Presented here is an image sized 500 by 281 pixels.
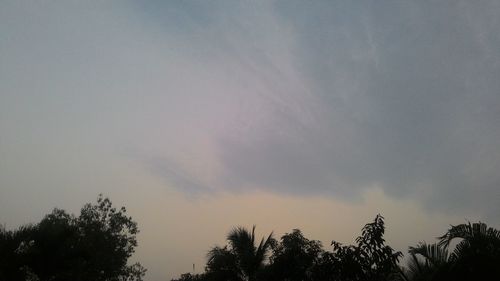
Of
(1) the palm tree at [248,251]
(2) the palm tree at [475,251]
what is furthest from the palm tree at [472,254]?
(1) the palm tree at [248,251]

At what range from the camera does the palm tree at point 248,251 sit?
71.8 feet

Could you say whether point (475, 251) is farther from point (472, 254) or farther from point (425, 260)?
point (425, 260)

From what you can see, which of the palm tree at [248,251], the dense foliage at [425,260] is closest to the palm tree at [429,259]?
the dense foliage at [425,260]

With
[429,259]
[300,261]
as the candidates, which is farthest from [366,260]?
[300,261]

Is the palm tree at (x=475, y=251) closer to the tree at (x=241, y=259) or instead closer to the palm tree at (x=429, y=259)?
the palm tree at (x=429, y=259)

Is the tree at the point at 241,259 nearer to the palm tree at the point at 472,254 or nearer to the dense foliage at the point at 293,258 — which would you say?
the dense foliage at the point at 293,258

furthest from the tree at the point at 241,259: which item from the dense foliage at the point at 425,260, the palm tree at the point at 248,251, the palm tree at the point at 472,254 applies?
the palm tree at the point at 472,254

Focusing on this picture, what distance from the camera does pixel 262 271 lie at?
796 inches

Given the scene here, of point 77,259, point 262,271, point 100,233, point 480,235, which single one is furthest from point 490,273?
point 100,233

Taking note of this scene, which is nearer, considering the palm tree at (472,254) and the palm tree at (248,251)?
the palm tree at (472,254)

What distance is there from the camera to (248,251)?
22000 millimetres

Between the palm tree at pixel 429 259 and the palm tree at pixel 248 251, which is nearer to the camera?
the palm tree at pixel 429 259

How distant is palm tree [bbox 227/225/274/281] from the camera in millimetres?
21891

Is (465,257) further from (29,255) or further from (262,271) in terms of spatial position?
(262,271)
